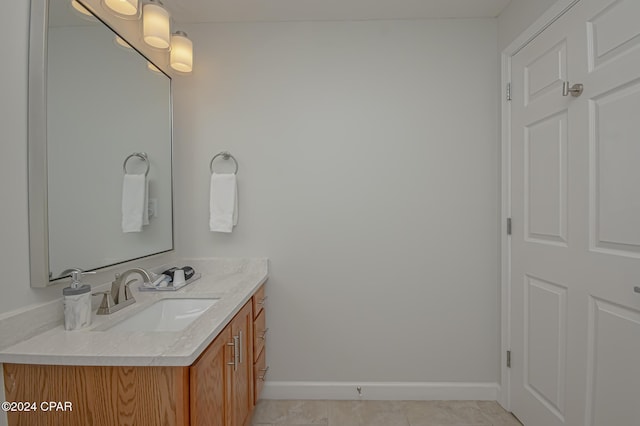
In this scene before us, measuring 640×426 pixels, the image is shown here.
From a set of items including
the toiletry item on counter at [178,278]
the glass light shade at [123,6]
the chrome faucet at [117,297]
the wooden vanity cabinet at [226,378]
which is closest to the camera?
the wooden vanity cabinet at [226,378]

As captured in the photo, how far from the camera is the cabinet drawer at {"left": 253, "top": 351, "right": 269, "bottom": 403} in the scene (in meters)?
1.72

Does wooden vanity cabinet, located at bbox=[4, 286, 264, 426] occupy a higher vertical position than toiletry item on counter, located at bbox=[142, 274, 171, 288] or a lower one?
lower

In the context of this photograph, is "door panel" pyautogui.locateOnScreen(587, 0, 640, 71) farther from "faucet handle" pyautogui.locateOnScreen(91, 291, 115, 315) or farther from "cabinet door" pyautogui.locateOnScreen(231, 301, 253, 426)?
"faucet handle" pyautogui.locateOnScreen(91, 291, 115, 315)

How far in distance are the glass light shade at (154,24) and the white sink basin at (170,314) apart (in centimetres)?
135

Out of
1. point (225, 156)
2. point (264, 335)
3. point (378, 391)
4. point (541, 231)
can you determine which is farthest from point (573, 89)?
point (264, 335)

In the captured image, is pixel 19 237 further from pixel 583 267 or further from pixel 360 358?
pixel 583 267

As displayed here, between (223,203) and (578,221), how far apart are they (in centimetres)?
192

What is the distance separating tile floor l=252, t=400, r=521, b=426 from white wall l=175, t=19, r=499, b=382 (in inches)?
6.0

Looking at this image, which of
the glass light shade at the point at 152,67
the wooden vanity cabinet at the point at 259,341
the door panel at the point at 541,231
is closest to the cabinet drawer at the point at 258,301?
the wooden vanity cabinet at the point at 259,341

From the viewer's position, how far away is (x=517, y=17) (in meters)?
1.80

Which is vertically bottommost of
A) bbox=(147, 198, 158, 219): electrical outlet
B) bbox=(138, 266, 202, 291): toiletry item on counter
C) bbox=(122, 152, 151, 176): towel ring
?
bbox=(138, 266, 202, 291): toiletry item on counter

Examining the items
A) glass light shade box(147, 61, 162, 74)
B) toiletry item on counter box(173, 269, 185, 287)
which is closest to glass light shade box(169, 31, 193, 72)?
glass light shade box(147, 61, 162, 74)

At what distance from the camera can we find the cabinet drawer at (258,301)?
1735mm

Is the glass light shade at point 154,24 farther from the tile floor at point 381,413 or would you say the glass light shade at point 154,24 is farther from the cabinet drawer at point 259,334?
the tile floor at point 381,413
